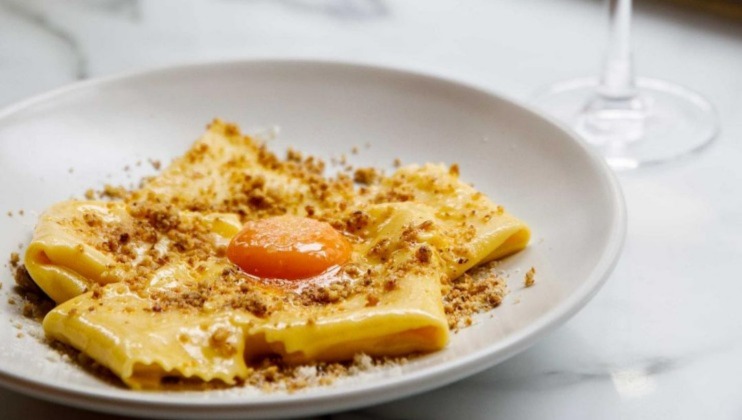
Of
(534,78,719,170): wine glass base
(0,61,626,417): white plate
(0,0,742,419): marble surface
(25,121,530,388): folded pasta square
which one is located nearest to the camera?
(0,61,626,417): white plate

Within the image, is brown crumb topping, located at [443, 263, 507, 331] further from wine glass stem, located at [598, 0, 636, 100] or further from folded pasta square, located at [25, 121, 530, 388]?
wine glass stem, located at [598, 0, 636, 100]

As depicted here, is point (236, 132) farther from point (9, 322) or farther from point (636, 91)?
point (636, 91)

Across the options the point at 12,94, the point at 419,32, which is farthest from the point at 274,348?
the point at 419,32

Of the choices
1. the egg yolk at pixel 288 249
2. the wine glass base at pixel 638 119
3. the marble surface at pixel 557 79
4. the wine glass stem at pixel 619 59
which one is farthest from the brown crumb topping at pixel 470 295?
the wine glass stem at pixel 619 59

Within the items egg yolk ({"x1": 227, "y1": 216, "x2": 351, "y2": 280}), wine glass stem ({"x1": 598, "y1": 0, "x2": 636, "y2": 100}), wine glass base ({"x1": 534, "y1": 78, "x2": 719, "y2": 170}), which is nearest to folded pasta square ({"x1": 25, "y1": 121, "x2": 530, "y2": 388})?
egg yolk ({"x1": 227, "y1": 216, "x2": 351, "y2": 280})

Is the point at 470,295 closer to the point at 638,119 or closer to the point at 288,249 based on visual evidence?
the point at 288,249

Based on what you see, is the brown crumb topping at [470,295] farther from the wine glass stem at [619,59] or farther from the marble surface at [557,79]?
the wine glass stem at [619,59]

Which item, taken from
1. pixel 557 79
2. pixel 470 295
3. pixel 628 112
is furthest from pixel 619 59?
pixel 470 295
